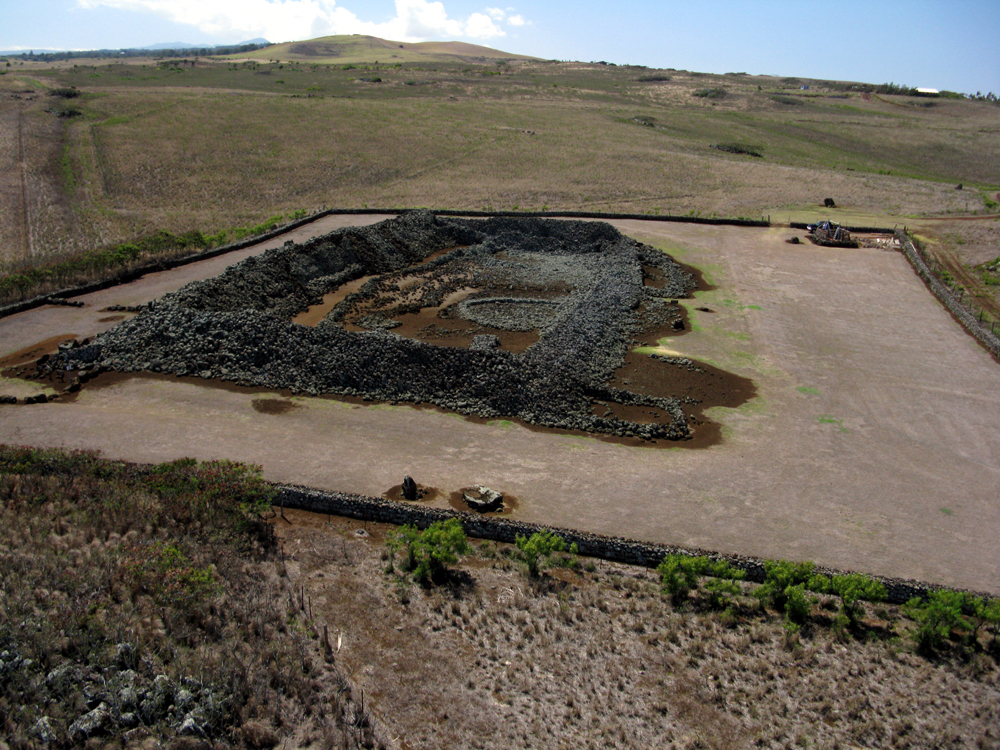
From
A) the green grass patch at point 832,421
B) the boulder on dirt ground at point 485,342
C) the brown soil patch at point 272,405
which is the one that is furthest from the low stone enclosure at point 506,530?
the boulder on dirt ground at point 485,342

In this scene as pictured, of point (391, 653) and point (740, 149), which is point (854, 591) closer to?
point (391, 653)

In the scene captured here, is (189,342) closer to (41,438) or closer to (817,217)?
(41,438)

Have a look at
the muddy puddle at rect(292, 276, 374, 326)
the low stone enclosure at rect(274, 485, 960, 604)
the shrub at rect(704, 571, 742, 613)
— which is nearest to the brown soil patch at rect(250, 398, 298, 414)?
the low stone enclosure at rect(274, 485, 960, 604)

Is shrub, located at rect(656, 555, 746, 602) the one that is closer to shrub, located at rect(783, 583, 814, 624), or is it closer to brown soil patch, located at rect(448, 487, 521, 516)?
shrub, located at rect(783, 583, 814, 624)

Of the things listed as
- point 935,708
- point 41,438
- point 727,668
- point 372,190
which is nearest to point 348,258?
point 41,438

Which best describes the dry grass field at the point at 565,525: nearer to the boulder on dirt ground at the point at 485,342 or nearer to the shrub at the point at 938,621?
the shrub at the point at 938,621

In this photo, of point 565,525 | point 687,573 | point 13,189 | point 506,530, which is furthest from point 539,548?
point 13,189
